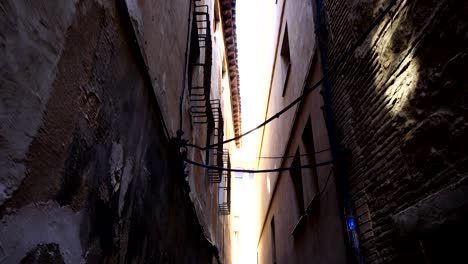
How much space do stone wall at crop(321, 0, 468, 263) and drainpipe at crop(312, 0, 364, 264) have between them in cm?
11

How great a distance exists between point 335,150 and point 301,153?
2852 millimetres

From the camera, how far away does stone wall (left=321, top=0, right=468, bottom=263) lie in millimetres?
2703

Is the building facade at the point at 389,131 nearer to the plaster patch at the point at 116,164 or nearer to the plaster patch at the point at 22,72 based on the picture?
the plaster patch at the point at 116,164

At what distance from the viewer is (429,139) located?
3.01m

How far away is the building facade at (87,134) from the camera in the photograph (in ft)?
4.73

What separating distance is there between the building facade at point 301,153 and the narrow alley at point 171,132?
3.2 inches

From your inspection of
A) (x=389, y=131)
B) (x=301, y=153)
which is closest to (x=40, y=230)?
(x=389, y=131)

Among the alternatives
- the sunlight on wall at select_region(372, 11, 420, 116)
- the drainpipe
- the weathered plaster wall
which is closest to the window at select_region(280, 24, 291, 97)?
the weathered plaster wall

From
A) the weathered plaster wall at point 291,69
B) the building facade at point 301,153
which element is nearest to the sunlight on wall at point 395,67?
the building facade at point 301,153

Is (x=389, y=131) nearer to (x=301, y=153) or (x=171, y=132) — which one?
(x=171, y=132)

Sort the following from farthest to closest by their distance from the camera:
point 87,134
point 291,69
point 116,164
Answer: point 291,69
point 116,164
point 87,134

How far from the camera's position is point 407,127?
330cm

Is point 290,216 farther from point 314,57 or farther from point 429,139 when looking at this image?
point 429,139

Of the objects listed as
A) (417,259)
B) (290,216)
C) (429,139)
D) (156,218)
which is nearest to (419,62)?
(429,139)
